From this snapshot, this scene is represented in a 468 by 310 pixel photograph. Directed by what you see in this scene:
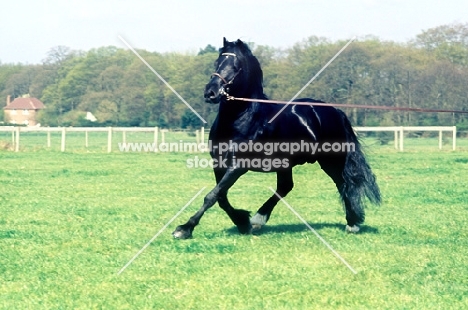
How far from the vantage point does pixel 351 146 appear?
987 centimetres

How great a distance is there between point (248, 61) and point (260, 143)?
37.3 inches

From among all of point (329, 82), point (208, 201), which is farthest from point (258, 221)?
point (329, 82)

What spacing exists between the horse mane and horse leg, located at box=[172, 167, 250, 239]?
0.99 m

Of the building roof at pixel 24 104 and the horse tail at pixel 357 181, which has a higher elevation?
the building roof at pixel 24 104

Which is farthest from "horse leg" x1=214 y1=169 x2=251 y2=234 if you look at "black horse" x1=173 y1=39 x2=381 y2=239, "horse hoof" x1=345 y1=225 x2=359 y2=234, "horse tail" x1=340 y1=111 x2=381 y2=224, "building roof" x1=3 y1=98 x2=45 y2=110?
"building roof" x1=3 y1=98 x2=45 y2=110

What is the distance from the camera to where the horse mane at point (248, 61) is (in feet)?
27.2

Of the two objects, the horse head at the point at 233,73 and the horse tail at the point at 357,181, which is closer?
the horse head at the point at 233,73

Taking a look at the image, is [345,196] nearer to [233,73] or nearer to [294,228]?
[294,228]

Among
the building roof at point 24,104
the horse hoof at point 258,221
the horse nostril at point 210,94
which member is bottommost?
the horse hoof at point 258,221

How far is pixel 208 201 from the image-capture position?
324 inches

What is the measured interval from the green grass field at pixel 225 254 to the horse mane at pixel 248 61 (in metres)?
1.74

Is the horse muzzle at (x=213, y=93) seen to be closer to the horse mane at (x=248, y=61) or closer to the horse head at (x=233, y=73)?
the horse head at (x=233, y=73)

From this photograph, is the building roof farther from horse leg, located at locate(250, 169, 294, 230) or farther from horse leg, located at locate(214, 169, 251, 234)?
horse leg, located at locate(214, 169, 251, 234)

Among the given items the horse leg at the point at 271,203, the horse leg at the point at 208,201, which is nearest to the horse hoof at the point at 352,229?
the horse leg at the point at 271,203
